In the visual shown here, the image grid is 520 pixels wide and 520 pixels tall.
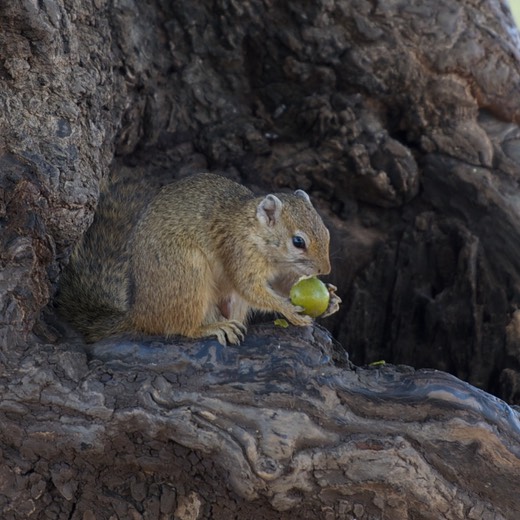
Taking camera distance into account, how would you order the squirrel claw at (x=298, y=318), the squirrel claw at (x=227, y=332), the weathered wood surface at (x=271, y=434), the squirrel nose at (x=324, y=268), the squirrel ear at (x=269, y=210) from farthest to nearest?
the squirrel ear at (x=269, y=210), the squirrel nose at (x=324, y=268), the squirrel claw at (x=298, y=318), the squirrel claw at (x=227, y=332), the weathered wood surface at (x=271, y=434)

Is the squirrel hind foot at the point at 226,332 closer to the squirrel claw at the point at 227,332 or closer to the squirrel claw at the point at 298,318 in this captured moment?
the squirrel claw at the point at 227,332

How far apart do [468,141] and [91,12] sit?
5.59ft

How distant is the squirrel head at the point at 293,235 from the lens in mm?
3035

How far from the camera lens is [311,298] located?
114 inches

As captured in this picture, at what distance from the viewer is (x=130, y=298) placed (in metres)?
3.04

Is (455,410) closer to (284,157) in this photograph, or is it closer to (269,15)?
(284,157)

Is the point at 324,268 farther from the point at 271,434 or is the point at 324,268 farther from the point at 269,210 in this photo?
the point at 271,434

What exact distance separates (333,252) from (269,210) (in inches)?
28.0

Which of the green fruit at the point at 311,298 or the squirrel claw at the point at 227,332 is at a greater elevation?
the green fruit at the point at 311,298

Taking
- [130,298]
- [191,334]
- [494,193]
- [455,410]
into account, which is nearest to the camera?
[455,410]

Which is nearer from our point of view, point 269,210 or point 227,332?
point 227,332

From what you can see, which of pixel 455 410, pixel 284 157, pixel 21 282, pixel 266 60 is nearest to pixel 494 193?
pixel 284 157

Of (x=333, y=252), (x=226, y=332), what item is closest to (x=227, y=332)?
(x=226, y=332)

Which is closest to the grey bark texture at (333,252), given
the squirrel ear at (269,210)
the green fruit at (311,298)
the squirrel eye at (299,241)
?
the green fruit at (311,298)
